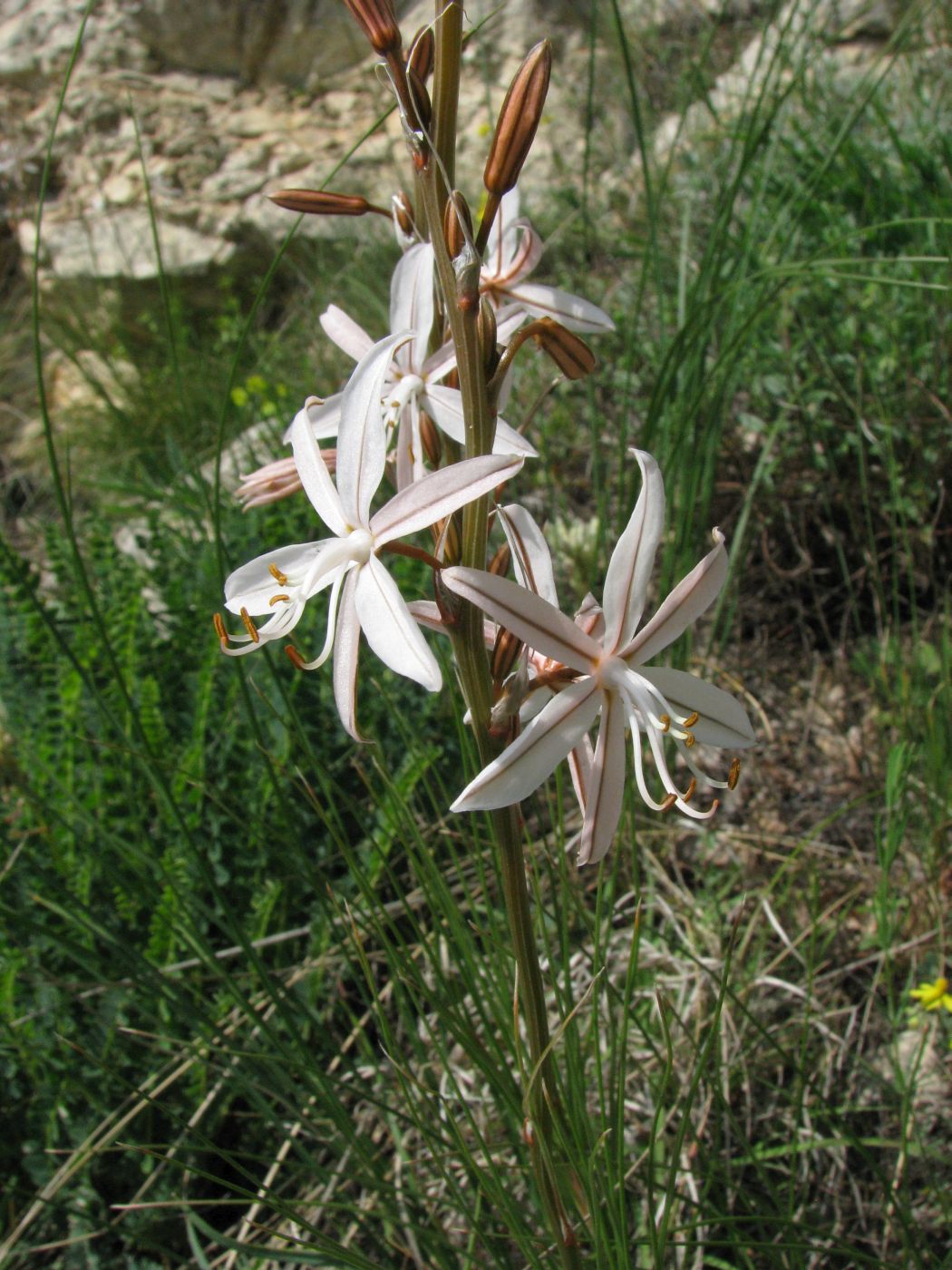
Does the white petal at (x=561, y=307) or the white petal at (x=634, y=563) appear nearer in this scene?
the white petal at (x=634, y=563)

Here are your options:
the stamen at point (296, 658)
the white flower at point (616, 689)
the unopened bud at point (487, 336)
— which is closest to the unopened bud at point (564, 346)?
the unopened bud at point (487, 336)

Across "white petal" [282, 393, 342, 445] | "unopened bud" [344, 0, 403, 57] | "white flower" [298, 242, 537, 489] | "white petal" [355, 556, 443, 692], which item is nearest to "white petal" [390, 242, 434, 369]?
"white flower" [298, 242, 537, 489]

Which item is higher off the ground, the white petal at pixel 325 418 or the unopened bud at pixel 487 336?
the unopened bud at pixel 487 336

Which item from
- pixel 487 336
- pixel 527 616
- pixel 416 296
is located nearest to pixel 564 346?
pixel 487 336

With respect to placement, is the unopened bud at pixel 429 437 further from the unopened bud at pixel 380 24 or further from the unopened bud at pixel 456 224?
the unopened bud at pixel 380 24

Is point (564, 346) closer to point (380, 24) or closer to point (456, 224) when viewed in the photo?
point (456, 224)

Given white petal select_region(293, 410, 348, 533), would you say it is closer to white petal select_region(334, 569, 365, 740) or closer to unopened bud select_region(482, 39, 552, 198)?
white petal select_region(334, 569, 365, 740)
